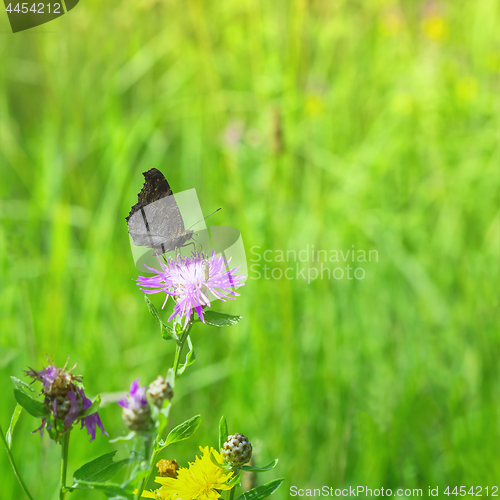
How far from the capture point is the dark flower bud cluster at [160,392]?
287 mm

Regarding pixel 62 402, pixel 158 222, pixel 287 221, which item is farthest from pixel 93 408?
pixel 287 221

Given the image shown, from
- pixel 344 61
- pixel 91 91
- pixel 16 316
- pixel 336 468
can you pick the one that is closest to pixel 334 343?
pixel 336 468

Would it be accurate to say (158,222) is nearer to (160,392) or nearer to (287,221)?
(160,392)

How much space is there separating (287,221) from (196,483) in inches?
41.2

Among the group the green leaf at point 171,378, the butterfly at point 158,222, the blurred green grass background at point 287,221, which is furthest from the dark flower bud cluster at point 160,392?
the blurred green grass background at point 287,221

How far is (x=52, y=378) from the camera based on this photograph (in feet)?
1.09

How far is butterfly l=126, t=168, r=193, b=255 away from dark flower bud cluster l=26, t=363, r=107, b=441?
115mm

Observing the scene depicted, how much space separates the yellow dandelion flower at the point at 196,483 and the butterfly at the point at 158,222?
0.17 meters

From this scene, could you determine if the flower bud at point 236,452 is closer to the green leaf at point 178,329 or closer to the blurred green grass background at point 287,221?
the green leaf at point 178,329

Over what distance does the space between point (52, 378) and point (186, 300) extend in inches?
4.4

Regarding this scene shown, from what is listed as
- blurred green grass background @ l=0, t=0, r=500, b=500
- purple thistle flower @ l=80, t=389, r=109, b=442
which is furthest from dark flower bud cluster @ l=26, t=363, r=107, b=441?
blurred green grass background @ l=0, t=0, r=500, b=500

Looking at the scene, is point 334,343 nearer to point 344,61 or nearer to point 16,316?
point 16,316

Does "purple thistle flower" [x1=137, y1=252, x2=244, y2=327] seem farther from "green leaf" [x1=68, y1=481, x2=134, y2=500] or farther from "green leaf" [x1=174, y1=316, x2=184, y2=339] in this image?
"green leaf" [x1=68, y1=481, x2=134, y2=500]

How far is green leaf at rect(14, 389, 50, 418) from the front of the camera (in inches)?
11.9
